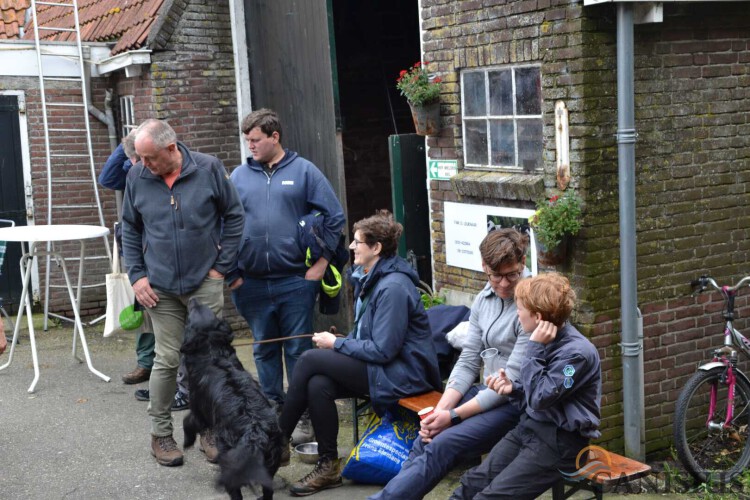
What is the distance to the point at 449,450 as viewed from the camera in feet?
14.6

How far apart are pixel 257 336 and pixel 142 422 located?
1.22 m

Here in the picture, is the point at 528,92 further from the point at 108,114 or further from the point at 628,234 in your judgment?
the point at 108,114

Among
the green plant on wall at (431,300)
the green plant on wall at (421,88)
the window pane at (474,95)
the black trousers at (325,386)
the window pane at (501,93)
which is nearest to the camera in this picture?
the black trousers at (325,386)

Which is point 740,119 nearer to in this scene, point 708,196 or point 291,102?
point 708,196

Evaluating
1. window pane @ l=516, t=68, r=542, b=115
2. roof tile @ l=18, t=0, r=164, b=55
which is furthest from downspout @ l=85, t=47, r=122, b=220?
window pane @ l=516, t=68, r=542, b=115

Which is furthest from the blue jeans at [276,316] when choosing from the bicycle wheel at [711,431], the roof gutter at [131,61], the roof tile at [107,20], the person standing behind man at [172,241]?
the roof tile at [107,20]

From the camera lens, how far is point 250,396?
16.0 feet

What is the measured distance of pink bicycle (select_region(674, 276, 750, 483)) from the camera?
5.56 metres

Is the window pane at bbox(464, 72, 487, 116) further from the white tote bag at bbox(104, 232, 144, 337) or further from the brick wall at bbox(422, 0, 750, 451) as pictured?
the white tote bag at bbox(104, 232, 144, 337)

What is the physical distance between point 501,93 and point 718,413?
2510 millimetres

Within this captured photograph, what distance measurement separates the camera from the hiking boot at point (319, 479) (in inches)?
207

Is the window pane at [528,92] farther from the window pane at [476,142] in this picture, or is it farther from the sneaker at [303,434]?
the sneaker at [303,434]

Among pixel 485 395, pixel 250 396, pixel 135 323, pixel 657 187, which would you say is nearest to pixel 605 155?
pixel 657 187

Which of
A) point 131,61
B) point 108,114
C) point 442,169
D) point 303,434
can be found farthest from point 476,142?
point 108,114
